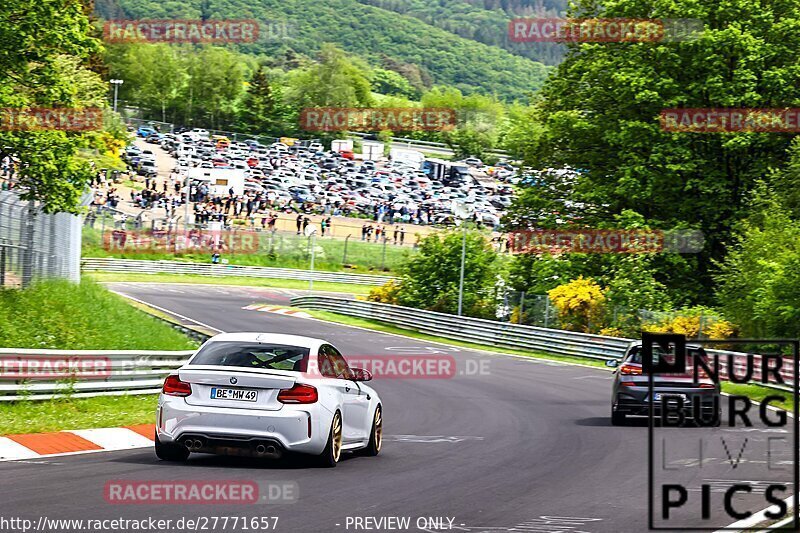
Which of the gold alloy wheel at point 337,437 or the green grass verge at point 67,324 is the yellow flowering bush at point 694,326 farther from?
the gold alloy wheel at point 337,437

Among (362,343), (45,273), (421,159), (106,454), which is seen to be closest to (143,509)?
(106,454)

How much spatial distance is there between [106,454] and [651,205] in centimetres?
3424

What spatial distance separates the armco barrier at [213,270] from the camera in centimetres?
7331

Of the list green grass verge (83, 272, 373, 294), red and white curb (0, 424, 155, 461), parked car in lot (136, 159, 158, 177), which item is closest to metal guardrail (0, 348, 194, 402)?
red and white curb (0, 424, 155, 461)

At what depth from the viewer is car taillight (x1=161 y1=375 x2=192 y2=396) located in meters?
11.8

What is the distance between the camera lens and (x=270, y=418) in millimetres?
11664

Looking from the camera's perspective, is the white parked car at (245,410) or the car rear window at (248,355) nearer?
the white parked car at (245,410)

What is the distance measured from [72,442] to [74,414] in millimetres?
3573

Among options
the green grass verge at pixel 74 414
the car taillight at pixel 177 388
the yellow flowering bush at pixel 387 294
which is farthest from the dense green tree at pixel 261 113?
the car taillight at pixel 177 388

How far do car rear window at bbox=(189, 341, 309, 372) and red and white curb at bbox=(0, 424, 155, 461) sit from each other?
6.62 ft

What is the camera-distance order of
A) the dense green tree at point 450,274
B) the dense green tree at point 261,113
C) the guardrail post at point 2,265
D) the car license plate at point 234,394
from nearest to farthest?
the car license plate at point 234,394, the guardrail post at point 2,265, the dense green tree at point 450,274, the dense green tree at point 261,113

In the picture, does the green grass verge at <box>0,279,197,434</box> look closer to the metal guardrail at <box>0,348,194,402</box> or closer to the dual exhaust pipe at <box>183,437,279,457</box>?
the metal guardrail at <box>0,348,194,402</box>

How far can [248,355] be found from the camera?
41.2ft

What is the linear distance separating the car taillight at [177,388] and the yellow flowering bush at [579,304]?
104 ft
